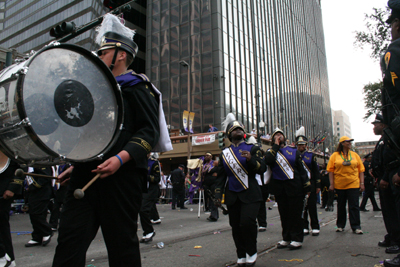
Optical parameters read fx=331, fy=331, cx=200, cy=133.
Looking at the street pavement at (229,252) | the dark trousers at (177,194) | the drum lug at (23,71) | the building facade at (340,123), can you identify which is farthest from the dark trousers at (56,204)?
the building facade at (340,123)

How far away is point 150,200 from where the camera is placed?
7250 millimetres

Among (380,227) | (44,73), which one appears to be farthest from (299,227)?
(44,73)

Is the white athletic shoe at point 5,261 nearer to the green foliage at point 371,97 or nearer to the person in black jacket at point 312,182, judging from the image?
the person in black jacket at point 312,182

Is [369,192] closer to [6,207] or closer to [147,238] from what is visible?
[147,238]

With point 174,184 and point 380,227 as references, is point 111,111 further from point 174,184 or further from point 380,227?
point 174,184

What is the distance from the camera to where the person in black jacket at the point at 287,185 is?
218 inches

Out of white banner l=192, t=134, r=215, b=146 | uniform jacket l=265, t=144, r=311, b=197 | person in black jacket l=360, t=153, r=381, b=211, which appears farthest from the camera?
white banner l=192, t=134, r=215, b=146

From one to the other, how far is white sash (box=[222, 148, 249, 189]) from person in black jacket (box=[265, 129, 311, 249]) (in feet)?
3.89

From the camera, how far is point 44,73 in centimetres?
205

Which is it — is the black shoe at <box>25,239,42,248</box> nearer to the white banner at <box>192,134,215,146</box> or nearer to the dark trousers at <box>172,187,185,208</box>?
the dark trousers at <box>172,187,185,208</box>

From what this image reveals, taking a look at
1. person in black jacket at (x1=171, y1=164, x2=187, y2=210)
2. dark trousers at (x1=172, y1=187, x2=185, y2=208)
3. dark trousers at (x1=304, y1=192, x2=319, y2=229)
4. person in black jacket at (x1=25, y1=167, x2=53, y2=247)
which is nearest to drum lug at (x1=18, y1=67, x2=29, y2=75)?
person in black jacket at (x1=25, y1=167, x2=53, y2=247)

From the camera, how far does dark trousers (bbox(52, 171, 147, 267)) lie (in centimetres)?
214

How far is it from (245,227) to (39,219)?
13.1 ft

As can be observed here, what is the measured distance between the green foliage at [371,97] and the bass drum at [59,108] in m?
29.2
